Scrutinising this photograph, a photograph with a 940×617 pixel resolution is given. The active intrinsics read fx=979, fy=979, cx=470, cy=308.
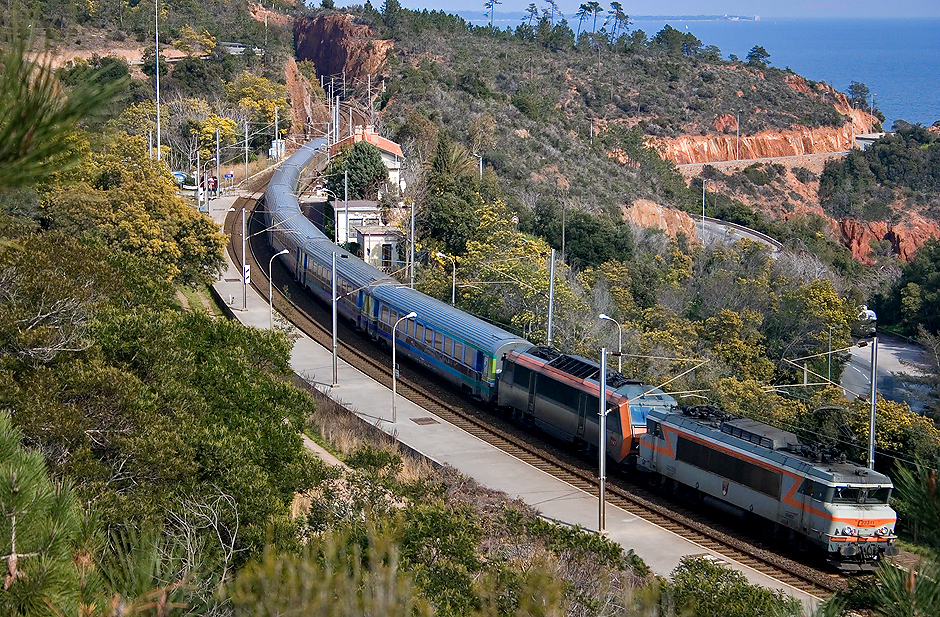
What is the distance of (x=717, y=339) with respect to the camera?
36.4 meters

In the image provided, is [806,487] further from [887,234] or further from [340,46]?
[340,46]

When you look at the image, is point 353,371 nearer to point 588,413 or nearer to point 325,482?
point 588,413

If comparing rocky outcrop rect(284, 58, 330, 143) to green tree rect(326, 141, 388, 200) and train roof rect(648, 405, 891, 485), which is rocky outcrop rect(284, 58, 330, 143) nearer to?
green tree rect(326, 141, 388, 200)

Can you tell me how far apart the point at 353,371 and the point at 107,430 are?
1796cm

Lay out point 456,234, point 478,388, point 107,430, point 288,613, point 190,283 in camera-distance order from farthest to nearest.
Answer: point 456,234
point 190,283
point 478,388
point 107,430
point 288,613

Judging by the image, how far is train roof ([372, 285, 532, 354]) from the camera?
29.4 meters

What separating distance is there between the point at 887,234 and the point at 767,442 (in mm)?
76349

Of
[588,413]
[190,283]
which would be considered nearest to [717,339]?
[588,413]

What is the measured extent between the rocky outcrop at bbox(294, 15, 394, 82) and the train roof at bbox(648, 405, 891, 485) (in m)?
80.0

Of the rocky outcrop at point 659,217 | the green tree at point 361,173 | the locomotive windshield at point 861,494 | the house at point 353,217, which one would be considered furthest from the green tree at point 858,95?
the locomotive windshield at point 861,494

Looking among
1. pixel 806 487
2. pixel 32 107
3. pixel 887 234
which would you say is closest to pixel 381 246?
pixel 806 487

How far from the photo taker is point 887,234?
89.7m

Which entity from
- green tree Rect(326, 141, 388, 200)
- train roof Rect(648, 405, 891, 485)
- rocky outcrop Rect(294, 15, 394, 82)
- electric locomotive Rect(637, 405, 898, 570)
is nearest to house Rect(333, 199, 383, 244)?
green tree Rect(326, 141, 388, 200)

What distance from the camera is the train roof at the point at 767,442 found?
19.6 meters
